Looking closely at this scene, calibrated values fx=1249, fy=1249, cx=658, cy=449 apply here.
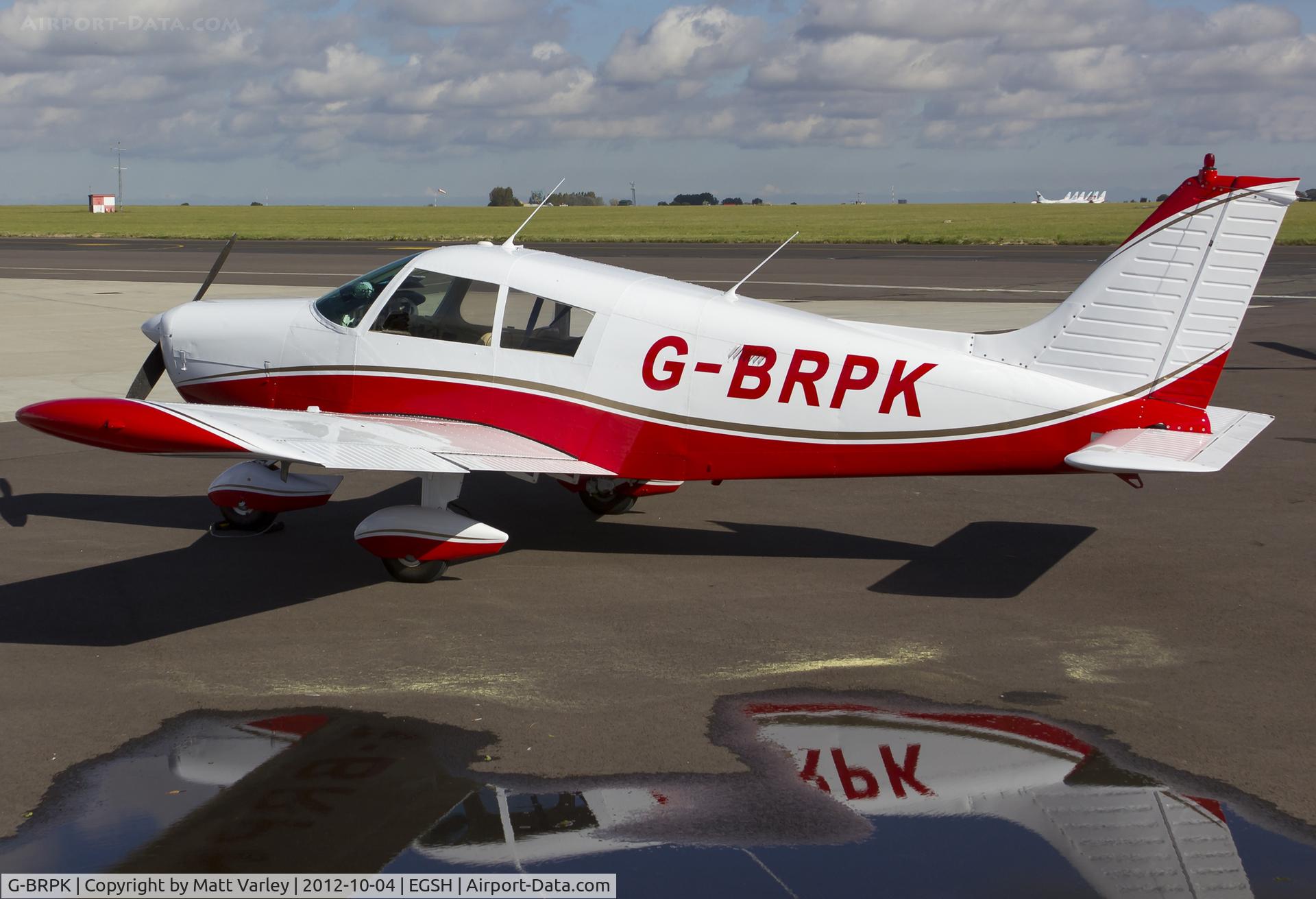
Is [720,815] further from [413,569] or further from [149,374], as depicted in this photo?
[149,374]

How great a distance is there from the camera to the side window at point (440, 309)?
9.15 m

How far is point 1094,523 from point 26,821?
813cm

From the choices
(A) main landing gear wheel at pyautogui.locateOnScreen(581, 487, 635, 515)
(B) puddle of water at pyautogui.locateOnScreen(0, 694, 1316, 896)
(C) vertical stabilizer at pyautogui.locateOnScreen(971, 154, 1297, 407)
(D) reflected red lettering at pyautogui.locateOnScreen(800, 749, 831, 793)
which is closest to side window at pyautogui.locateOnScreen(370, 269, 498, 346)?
(A) main landing gear wheel at pyautogui.locateOnScreen(581, 487, 635, 515)

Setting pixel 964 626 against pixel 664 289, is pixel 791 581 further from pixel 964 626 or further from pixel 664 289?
pixel 664 289

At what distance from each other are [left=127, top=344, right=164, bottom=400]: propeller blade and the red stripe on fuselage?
134 centimetres

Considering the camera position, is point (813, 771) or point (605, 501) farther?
point (605, 501)

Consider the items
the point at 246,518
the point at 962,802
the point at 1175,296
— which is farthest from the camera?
the point at 246,518

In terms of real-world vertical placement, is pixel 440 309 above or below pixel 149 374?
above

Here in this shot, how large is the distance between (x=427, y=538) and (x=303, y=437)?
1.16 m

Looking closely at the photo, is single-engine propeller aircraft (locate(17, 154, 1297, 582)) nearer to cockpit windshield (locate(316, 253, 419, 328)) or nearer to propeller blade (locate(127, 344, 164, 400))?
cockpit windshield (locate(316, 253, 419, 328))

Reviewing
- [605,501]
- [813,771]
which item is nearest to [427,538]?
[605,501]

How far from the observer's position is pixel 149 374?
33.8 ft

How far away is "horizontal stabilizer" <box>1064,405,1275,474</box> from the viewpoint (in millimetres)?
7277

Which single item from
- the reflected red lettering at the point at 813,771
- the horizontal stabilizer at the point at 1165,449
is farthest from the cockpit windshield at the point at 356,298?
the reflected red lettering at the point at 813,771
